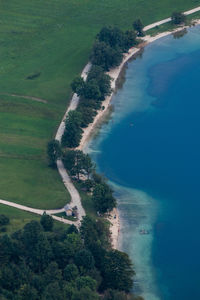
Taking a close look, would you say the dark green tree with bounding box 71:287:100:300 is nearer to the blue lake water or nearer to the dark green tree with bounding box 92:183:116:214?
the blue lake water

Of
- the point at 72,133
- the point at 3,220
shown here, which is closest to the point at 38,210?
the point at 3,220

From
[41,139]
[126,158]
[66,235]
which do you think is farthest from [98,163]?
[66,235]

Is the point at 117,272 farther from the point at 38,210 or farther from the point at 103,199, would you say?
the point at 38,210

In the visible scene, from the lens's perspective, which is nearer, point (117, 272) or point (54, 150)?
point (117, 272)

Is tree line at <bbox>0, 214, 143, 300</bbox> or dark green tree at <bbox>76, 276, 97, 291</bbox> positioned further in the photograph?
dark green tree at <bbox>76, 276, 97, 291</bbox>

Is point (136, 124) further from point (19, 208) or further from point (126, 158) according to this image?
point (19, 208)

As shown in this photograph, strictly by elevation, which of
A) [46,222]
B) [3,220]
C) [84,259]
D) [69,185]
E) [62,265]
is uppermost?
[46,222]

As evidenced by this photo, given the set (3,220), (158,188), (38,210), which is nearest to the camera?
(3,220)

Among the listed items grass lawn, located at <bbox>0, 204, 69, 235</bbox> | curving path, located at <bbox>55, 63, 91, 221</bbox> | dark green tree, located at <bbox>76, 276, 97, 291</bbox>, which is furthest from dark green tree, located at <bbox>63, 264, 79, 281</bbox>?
curving path, located at <bbox>55, 63, 91, 221</bbox>
